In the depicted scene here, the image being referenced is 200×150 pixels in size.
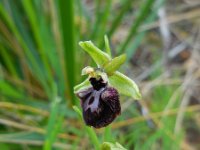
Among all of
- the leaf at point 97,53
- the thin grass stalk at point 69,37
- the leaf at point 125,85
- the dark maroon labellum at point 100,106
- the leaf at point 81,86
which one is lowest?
the dark maroon labellum at point 100,106

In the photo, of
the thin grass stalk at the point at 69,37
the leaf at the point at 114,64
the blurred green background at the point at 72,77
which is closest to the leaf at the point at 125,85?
the leaf at the point at 114,64

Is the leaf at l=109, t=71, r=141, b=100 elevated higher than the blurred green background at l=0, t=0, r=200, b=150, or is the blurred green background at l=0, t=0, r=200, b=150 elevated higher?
the blurred green background at l=0, t=0, r=200, b=150

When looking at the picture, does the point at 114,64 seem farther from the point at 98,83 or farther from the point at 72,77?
the point at 72,77

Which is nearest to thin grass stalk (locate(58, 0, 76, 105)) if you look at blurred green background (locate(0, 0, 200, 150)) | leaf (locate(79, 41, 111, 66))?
blurred green background (locate(0, 0, 200, 150))

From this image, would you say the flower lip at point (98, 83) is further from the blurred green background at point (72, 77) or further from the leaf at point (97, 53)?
the blurred green background at point (72, 77)

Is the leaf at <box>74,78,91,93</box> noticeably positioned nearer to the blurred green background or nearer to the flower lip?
the flower lip

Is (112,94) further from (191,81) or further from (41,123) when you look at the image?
(191,81)
